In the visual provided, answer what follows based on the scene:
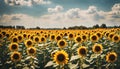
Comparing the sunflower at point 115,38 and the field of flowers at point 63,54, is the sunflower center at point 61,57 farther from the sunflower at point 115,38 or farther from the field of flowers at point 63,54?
the sunflower at point 115,38

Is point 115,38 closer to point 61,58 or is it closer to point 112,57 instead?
point 112,57

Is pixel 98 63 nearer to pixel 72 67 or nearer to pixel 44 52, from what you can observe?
pixel 72 67

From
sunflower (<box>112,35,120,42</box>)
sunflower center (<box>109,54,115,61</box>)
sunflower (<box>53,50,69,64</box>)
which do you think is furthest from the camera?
sunflower (<box>112,35,120,42</box>)

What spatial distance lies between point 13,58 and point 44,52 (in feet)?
6.46

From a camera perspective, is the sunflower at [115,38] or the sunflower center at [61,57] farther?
the sunflower at [115,38]

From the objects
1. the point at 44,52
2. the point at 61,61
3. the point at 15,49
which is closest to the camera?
the point at 61,61

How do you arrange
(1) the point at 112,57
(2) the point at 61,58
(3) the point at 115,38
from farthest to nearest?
(3) the point at 115,38, (1) the point at 112,57, (2) the point at 61,58

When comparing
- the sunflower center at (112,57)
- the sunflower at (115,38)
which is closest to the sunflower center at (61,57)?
the sunflower center at (112,57)

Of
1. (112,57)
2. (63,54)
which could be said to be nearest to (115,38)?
(112,57)

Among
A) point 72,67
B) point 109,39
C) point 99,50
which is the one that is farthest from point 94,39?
point 72,67

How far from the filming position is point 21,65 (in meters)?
6.72

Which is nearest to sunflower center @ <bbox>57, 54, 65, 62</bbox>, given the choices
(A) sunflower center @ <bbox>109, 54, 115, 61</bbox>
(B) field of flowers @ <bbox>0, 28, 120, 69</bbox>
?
(B) field of flowers @ <bbox>0, 28, 120, 69</bbox>

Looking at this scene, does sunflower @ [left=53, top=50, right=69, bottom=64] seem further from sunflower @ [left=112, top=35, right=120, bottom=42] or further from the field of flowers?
sunflower @ [left=112, top=35, right=120, bottom=42]

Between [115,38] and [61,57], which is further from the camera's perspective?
[115,38]
